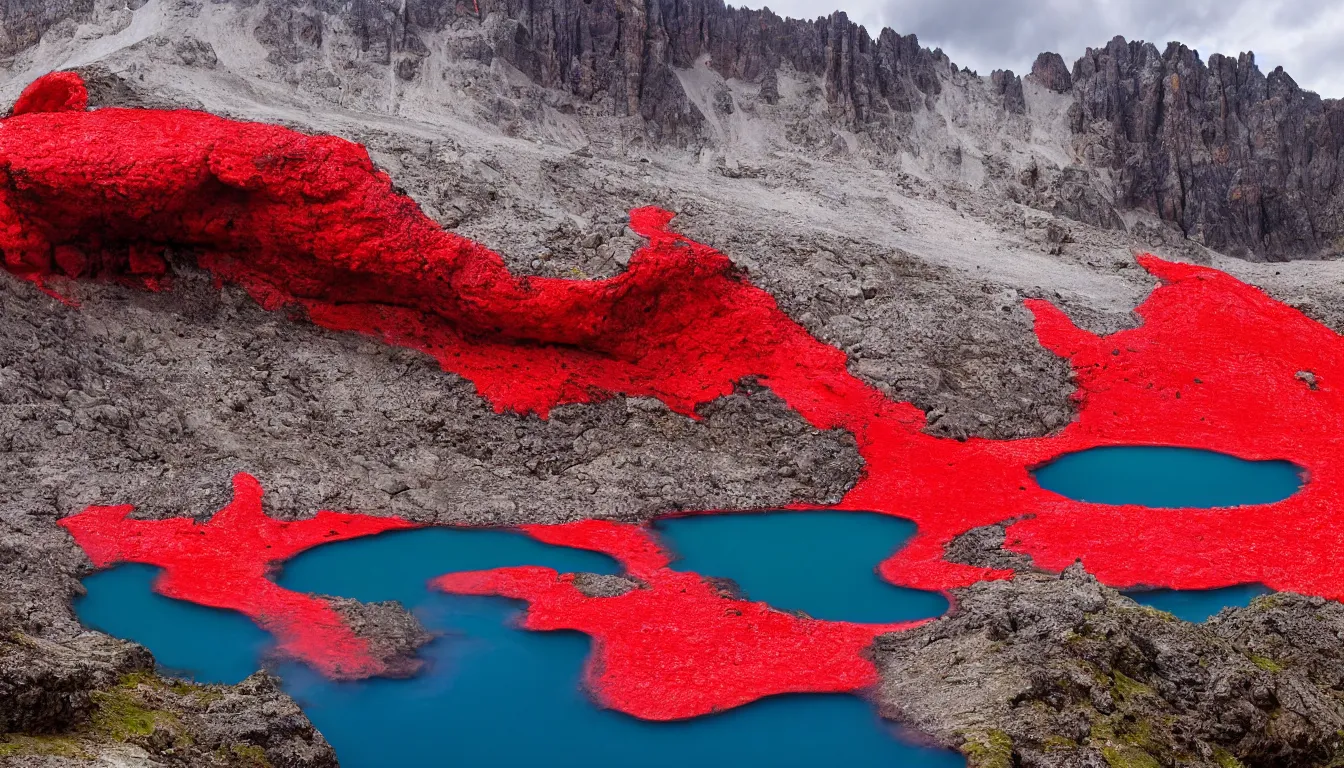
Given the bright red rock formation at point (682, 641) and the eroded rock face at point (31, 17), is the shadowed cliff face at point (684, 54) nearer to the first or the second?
the eroded rock face at point (31, 17)

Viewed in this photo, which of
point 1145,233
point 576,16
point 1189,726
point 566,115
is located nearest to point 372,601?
point 1189,726

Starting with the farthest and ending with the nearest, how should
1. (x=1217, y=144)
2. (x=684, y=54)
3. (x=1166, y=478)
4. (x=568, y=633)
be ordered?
(x=1217, y=144) < (x=684, y=54) < (x=1166, y=478) < (x=568, y=633)

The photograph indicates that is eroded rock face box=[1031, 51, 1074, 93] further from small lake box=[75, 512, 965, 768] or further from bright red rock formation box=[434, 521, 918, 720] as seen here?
bright red rock formation box=[434, 521, 918, 720]

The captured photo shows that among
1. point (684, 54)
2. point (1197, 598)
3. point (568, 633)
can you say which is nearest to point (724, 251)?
point (568, 633)

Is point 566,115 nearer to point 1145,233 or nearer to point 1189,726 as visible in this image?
point 1145,233

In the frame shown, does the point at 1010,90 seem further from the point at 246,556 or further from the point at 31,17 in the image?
the point at 246,556

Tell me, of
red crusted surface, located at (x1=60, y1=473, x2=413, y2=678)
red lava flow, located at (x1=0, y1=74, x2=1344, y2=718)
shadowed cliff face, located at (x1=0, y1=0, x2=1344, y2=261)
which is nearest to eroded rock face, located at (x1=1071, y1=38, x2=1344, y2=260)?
shadowed cliff face, located at (x1=0, y1=0, x2=1344, y2=261)
